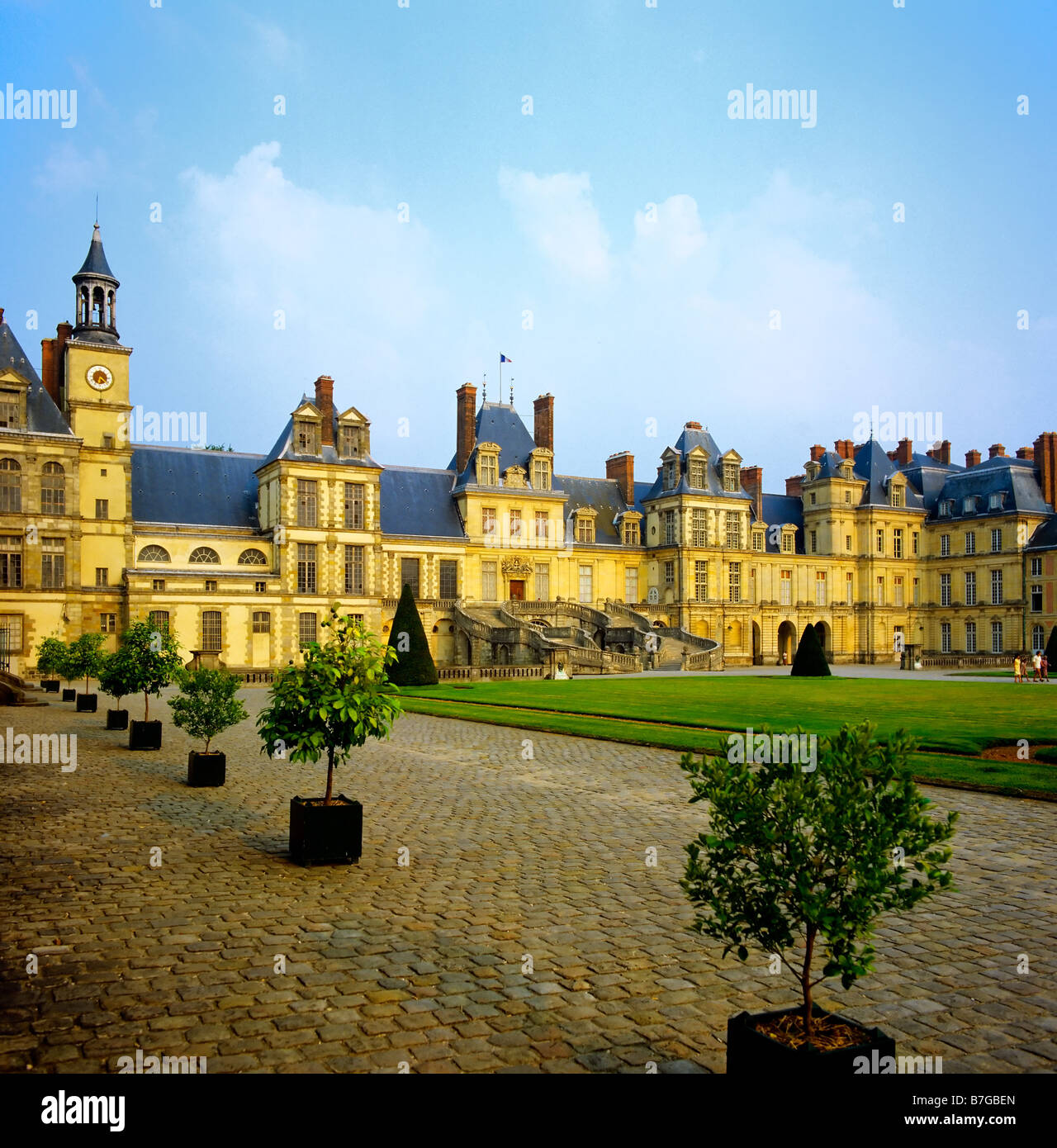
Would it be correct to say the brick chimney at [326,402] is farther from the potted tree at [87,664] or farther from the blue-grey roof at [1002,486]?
the blue-grey roof at [1002,486]

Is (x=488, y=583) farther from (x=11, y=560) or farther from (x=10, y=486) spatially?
(x=10, y=486)

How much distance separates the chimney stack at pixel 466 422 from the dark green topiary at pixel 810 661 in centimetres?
2239

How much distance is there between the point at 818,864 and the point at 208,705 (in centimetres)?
1174

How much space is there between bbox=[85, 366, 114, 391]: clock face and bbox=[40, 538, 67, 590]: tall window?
24.2 feet

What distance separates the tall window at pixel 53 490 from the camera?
42.1 metres

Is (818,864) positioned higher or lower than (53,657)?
higher

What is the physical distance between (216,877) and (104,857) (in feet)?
4.85

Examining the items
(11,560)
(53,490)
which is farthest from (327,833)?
(53,490)

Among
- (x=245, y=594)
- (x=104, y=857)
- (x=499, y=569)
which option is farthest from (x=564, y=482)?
(x=104, y=857)

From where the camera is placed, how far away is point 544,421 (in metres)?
56.6

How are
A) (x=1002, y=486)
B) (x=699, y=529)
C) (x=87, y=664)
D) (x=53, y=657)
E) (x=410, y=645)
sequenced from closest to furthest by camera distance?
(x=87, y=664) < (x=53, y=657) < (x=410, y=645) < (x=699, y=529) < (x=1002, y=486)

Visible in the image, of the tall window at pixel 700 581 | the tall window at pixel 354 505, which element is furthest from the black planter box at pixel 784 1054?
the tall window at pixel 700 581
